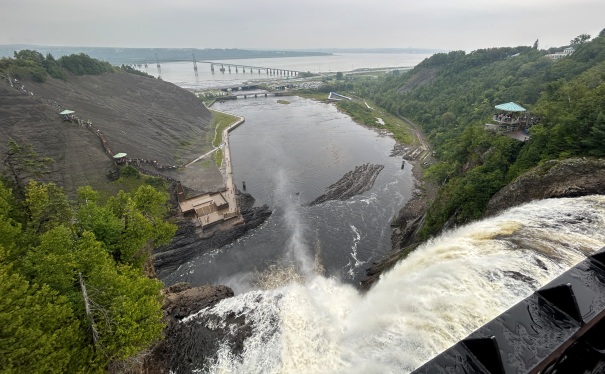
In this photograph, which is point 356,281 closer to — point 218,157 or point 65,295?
point 65,295

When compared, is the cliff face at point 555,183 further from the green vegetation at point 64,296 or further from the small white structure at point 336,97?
the small white structure at point 336,97

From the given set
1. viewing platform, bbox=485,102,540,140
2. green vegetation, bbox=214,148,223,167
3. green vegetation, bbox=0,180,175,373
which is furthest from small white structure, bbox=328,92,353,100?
green vegetation, bbox=0,180,175,373

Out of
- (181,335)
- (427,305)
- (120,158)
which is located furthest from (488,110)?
(120,158)

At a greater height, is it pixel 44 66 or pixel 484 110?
pixel 44 66

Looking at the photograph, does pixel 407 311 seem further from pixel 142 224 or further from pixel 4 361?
pixel 142 224

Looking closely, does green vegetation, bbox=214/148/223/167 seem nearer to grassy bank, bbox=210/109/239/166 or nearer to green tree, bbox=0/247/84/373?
grassy bank, bbox=210/109/239/166

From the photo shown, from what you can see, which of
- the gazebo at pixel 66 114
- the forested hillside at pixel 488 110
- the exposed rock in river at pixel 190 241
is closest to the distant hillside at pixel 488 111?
the forested hillside at pixel 488 110
